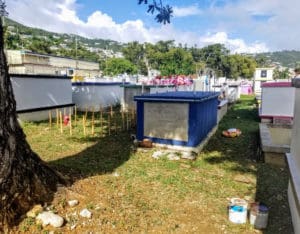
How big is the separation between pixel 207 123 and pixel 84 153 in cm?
474

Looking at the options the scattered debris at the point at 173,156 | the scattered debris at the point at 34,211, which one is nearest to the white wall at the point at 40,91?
the scattered debris at the point at 173,156

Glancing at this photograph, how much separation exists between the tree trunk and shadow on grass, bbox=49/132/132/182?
1.09 m

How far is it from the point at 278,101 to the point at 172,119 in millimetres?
7444

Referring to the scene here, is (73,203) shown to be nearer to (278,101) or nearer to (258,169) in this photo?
(258,169)

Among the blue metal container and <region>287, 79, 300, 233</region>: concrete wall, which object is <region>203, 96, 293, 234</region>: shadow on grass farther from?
the blue metal container

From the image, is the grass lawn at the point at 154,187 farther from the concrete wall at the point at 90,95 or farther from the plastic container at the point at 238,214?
the concrete wall at the point at 90,95

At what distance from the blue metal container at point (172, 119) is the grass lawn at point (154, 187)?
0.60m

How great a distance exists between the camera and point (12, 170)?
3.75 metres

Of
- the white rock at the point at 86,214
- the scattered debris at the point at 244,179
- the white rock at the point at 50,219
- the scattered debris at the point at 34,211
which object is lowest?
the scattered debris at the point at 244,179

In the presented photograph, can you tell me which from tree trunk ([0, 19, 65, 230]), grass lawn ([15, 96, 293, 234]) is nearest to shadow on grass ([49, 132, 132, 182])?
grass lawn ([15, 96, 293, 234])

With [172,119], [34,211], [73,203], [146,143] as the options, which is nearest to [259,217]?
[73,203]

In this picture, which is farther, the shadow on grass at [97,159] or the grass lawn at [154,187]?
the shadow on grass at [97,159]

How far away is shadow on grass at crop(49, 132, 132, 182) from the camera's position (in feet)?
19.0

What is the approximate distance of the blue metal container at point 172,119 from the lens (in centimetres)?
791
